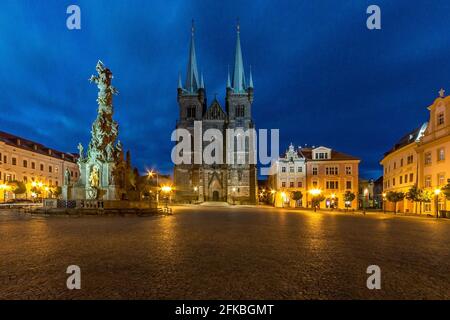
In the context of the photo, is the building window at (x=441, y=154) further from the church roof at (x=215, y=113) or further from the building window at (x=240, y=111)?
the church roof at (x=215, y=113)

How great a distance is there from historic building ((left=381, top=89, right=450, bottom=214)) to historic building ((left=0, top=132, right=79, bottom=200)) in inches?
2330

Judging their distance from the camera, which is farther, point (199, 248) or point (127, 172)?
point (127, 172)

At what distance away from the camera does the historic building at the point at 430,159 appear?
29812mm

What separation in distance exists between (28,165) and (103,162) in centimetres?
4722

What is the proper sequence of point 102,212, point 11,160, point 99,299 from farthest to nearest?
point 11,160 → point 102,212 → point 99,299

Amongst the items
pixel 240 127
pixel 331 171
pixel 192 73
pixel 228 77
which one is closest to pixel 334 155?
pixel 331 171

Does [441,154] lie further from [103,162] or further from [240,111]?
[240,111]

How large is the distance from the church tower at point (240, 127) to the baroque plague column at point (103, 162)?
48.6m

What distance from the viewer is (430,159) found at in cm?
3269
